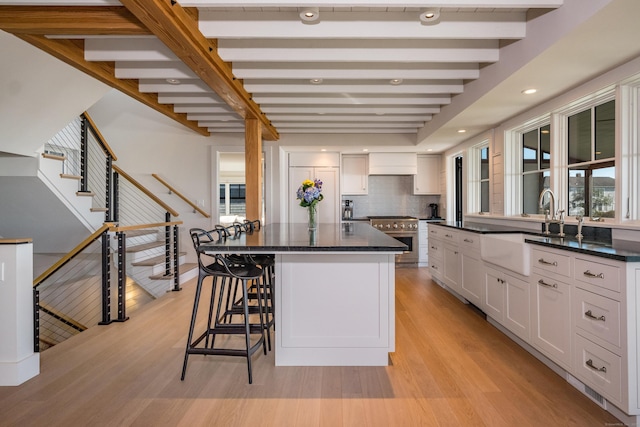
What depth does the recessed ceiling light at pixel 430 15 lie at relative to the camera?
231 cm

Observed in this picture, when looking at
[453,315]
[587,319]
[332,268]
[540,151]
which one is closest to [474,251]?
[453,315]

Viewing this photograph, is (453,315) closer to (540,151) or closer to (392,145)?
(540,151)

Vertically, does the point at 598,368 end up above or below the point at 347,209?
below

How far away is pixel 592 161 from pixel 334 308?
8.11 feet

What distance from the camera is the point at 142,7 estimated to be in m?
2.02

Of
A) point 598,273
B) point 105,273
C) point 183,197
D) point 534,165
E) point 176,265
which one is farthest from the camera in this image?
point 183,197

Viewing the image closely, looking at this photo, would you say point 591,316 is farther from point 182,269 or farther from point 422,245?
point 182,269

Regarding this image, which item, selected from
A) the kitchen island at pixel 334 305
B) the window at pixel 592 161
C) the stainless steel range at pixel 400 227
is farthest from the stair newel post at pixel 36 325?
the stainless steel range at pixel 400 227

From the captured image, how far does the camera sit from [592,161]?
2973mm

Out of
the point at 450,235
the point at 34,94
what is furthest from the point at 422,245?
the point at 34,94

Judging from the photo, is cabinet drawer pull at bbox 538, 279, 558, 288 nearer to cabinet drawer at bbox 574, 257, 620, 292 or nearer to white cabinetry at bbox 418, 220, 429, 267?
cabinet drawer at bbox 574, 257, 620, 292

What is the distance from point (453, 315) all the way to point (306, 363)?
6.28 feet

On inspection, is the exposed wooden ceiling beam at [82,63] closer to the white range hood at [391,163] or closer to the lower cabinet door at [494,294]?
the white range hood at [391,163]

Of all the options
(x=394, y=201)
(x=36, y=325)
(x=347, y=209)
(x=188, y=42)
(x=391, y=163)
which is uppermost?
(x=188, y=42)
